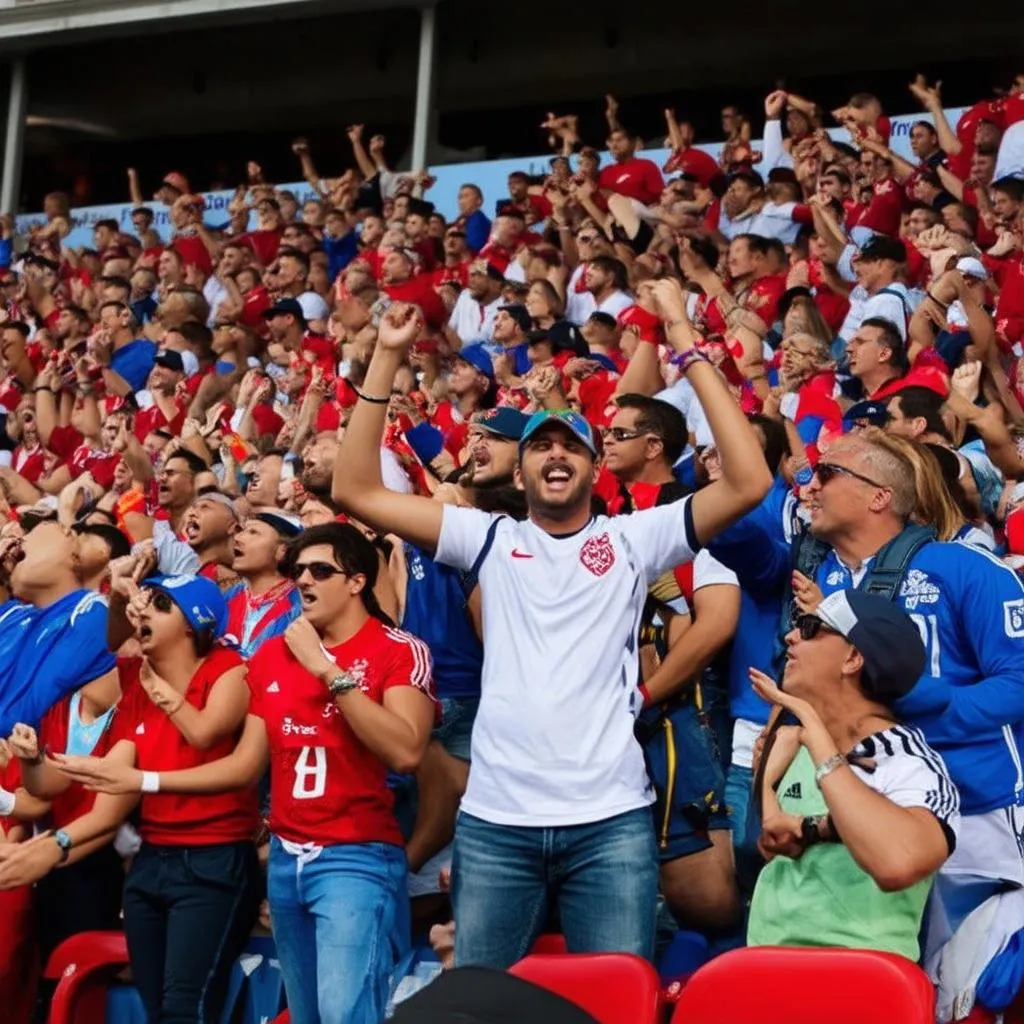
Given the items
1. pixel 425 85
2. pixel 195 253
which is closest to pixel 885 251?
pixel 195 253

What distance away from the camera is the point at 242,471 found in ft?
32.3

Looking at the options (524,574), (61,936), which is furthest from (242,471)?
(524,574)

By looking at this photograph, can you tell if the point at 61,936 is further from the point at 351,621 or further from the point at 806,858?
the point at 806,858

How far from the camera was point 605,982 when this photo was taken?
4.01 m

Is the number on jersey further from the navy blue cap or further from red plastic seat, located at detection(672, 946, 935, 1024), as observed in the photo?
the navy blue cap

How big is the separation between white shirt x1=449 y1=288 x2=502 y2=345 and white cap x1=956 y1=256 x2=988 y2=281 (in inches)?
147

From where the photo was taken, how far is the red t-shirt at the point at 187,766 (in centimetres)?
559

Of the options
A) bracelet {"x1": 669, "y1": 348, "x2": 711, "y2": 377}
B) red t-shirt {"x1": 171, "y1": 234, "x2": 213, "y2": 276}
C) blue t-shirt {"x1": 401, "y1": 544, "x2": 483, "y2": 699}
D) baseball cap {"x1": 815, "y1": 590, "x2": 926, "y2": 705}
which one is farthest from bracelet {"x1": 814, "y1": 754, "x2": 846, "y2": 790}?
red t-shirt {"x1": 171, "y1": 234, "x2": 213, "y2": 276}

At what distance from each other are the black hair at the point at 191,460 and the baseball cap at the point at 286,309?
3.88 m

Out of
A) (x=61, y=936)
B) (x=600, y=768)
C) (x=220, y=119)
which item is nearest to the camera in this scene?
(x=600, y=768)

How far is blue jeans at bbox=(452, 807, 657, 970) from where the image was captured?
443 centimetres

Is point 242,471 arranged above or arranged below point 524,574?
above

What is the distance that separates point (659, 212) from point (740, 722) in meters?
7.56

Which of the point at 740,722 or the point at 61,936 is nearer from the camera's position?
the point at 740,722
